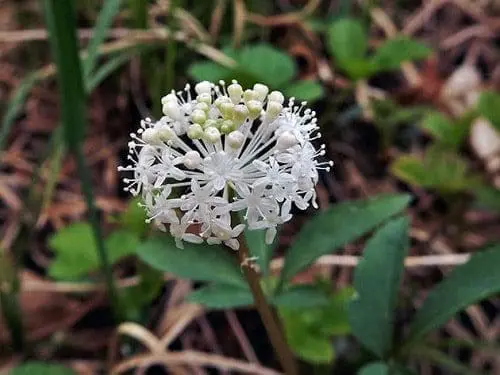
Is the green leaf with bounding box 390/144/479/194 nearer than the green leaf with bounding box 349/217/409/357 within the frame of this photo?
No

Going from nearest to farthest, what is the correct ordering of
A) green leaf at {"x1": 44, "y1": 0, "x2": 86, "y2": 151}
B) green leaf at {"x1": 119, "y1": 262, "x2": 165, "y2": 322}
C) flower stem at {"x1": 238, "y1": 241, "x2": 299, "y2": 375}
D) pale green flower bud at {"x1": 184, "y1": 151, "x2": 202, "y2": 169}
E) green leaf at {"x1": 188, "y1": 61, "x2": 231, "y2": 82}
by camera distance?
1. pale green flower bud at {"x1": 184, "y1": 151, "x2": 202, "y2": 169}
2. flower stem at {"x1": 238, "y1": 241, "x2": 299, "y2": 375}
3. green leaf at {"x1": 44, "y1": 0, "x2": 86, "y2": 151}
4. green leaf at {"x1": 119, "y1": 262, "x2": 165, "y2": 322}
5. green leaf at {"x1": 188, "y1": 61, "x2": 231, "y2": 82}

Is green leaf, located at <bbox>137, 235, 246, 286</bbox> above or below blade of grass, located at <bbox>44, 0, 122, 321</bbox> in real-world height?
below

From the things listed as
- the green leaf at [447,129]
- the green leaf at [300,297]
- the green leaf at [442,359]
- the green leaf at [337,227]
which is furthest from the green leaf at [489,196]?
the green leaf at [300,297]

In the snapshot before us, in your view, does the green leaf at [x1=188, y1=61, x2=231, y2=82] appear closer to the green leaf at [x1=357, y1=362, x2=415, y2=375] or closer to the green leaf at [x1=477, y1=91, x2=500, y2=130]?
the green leaf at [x1=477, y1=91, x2=500, y2=130]

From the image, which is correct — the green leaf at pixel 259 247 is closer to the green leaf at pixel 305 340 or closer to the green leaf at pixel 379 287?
the green leaf at pixel 379 287

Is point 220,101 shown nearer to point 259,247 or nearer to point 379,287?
point 259,247

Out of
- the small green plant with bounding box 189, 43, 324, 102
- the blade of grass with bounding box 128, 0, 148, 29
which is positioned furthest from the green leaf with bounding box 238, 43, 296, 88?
the blade of grass with bounding box 128, 0, 148, 29

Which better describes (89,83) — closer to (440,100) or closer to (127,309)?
(127,309)

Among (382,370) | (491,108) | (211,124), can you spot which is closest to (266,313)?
(382,370)
